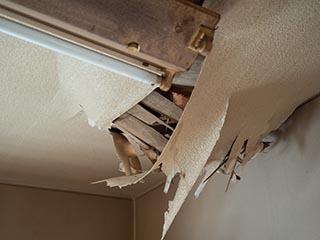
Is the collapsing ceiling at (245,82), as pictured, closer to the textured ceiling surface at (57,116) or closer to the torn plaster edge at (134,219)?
the textured ceiling surface at (57,116)

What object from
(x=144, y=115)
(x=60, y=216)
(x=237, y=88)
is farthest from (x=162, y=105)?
(x=60, y=216)

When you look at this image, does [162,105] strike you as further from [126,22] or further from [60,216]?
[60,216]

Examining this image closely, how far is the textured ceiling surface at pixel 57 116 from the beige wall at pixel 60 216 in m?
0.06

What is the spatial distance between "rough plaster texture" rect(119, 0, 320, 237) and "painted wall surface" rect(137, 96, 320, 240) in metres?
0.18

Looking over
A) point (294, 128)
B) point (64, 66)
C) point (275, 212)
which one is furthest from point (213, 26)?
point (275, 212)

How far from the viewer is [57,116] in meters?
1.59

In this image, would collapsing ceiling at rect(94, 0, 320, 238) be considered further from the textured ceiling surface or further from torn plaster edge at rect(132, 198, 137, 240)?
torn plaster edge at rect(132, 198, 137, 240)

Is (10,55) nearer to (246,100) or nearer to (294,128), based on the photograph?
(246,100)

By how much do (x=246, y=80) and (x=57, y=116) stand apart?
866mm

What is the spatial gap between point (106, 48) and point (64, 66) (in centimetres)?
40

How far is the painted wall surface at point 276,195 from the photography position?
1.36 m

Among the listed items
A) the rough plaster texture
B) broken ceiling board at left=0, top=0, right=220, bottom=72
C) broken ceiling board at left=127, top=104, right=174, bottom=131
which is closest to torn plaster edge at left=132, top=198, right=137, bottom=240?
the rough plaster texture

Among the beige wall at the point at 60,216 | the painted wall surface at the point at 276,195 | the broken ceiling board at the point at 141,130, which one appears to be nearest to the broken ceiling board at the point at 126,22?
the broken ceiling board at the point at 141,130

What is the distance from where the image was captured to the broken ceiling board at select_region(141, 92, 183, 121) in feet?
3.65
